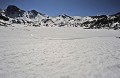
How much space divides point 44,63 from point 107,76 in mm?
4184

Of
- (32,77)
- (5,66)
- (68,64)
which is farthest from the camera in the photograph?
(68,64)

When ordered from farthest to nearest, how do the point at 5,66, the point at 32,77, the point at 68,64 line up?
the point at 68,64
the point at 5,66
the point at 32,77

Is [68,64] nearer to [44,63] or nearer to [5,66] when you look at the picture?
[44,63]

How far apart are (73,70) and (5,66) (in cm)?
409

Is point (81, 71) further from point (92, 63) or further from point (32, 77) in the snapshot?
point (32, 77)

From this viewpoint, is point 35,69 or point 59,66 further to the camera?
point 59,66

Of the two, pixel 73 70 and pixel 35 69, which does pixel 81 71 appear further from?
pixel 35 69

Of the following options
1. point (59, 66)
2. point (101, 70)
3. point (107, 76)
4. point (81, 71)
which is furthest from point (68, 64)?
point (107, 76)

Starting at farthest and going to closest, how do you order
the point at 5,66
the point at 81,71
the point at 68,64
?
the point at 68,64 → the point at 5,66 → the point at 81,71

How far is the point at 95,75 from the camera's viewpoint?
24.8 ft

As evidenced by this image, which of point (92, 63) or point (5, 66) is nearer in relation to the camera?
point (5, 66)

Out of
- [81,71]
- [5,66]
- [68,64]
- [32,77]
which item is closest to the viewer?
[32,77]

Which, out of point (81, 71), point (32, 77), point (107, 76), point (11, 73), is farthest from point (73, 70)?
point (11, 73)

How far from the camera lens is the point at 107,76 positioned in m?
7.47
